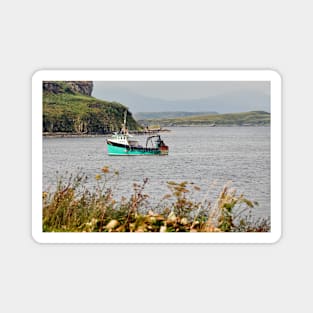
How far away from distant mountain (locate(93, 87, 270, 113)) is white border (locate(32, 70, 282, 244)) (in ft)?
0.34

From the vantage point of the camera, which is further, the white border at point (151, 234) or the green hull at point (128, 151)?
the green hull at point (128, 151)

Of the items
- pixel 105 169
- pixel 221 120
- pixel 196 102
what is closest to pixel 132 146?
pixel 105 169

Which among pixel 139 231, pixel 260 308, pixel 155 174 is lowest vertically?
pixel 260 308

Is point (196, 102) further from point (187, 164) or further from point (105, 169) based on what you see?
point (105, 169)

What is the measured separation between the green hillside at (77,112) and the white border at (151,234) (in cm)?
6

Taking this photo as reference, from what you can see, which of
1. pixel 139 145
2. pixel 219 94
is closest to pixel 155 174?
pixel 139 145

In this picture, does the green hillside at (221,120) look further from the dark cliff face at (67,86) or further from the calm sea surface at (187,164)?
the dark cliff face at (67,86)

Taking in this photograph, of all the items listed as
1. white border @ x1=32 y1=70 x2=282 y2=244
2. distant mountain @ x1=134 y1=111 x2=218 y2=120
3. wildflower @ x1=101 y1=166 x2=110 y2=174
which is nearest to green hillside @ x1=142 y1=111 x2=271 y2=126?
distant mountain @ x1=134 y1=111 x2=218 y2=120

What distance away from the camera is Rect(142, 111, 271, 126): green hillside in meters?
6.23

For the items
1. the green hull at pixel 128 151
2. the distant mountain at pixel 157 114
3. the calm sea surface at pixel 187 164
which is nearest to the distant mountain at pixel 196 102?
the distant mountain at pixel 157 114

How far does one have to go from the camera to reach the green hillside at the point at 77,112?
620 centimetres
